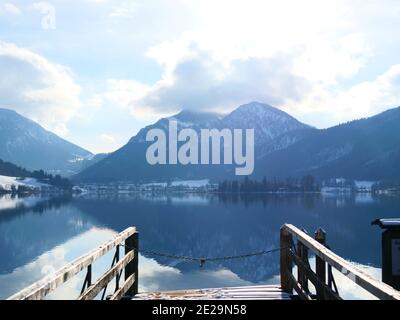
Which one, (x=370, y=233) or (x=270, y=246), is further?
(x=370, y=233)

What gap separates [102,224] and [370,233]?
54.9 metres

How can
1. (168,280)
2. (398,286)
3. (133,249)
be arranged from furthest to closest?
(168,280)
(133,249)
(398,286)

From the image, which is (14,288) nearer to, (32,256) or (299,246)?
(32,256)

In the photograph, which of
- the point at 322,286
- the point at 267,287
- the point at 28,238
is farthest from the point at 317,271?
the point at 28,238

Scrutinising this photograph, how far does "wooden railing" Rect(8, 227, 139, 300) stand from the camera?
5.79 m

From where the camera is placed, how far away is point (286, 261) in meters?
13.3

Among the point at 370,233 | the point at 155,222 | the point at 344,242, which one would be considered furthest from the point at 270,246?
the point at 155,222

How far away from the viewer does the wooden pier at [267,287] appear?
19.8ft

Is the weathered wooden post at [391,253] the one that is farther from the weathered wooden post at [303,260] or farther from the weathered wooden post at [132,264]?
the weathered wooden post at [132,264]

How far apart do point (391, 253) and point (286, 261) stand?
5.65 metres

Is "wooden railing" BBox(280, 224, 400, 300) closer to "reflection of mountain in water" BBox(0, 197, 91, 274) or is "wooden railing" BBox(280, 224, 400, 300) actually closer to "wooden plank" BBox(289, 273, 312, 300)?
"wooden plank" BBox(289, 273, 312, 300)

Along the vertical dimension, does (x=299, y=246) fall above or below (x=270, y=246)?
above

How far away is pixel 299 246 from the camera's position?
11.6 metres

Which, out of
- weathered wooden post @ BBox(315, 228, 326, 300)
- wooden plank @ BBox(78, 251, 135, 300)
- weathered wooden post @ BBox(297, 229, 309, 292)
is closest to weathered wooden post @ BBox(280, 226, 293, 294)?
weathered wooden post @ BBox(297, 229, 309, 292)
